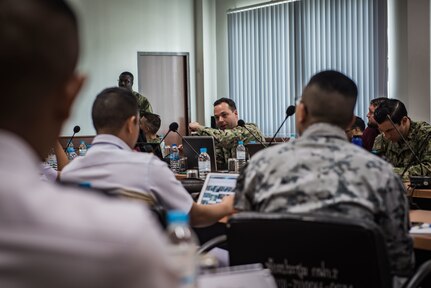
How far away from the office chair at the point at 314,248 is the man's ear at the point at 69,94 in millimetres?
950

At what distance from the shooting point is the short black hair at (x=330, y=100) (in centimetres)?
213

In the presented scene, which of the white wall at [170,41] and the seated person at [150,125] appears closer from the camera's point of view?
the seated person at [150,125]

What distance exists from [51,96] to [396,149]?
442 cm

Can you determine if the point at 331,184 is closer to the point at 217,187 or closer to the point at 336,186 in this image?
the point at 336,186

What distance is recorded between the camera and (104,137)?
254 centimetres

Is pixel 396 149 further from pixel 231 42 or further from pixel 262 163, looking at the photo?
pixel 231 42

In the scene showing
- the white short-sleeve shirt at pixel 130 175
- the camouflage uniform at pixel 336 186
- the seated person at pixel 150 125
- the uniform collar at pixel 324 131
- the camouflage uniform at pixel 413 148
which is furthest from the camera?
the seated person at pixel 150 125

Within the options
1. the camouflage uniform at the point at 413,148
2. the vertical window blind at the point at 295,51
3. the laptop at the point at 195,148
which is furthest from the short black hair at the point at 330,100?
the vertical window blind at the point at 295,51

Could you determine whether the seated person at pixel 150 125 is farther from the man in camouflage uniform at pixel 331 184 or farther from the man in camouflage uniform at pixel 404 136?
the man in camouflage uniform at pixel 331 184

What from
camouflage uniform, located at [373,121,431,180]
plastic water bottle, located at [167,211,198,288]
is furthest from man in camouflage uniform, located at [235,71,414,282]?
camouflage uniform, located at [373,121,431,180]

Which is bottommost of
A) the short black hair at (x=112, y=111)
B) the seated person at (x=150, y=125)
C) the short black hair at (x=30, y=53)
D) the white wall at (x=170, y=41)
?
the seated person at (x=150, y=125)

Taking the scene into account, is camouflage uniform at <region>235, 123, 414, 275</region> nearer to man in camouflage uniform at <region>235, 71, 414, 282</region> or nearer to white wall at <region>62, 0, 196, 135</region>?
man in camouflage uniform at <region>235, 71, 414, 282</region>

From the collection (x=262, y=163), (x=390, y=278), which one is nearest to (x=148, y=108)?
(x=262, y=163)

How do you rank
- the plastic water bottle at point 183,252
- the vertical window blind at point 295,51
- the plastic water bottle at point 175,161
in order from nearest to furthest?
the plastic water bottle at point 183,252 < the plastic water bottle at point 175,161 < the vertical window blind at point 295,51
